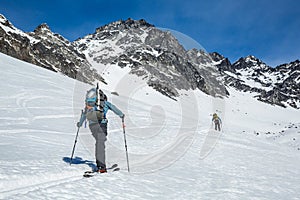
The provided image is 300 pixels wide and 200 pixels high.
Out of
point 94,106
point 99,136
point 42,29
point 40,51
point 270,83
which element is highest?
point 270,83

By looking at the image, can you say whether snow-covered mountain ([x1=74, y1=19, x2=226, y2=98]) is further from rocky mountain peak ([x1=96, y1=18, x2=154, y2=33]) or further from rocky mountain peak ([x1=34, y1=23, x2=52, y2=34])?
rocky mountain peak ([x1=34, y1=23, x2=52, y2=34])

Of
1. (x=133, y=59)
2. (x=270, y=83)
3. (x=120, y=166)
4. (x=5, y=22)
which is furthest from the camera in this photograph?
(x=270, y=83)

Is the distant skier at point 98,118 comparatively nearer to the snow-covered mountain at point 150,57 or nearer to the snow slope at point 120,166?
the snow slope at point 120,166

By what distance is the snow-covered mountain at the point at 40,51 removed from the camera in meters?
48.8

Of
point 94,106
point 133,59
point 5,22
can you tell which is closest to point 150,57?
point 133,59

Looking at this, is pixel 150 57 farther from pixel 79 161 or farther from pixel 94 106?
pixel 94 106

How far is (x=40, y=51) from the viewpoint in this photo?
57.9 metres

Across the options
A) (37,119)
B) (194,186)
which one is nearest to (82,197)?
(194,186)

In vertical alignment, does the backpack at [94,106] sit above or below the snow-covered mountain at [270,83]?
below

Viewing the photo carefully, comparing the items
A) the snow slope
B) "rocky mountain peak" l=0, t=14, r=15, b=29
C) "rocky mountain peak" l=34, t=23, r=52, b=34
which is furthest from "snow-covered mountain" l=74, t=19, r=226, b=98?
the snow slope

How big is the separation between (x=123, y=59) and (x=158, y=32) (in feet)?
178

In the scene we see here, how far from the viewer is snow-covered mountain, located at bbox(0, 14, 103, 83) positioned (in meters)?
48.8

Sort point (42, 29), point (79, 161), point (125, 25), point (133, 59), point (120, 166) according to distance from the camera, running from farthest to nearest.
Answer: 1. point (125, 25)
2. point (133, 59)
3. point (42, 29)
4. point (120, 166)
5. point (79, 161)

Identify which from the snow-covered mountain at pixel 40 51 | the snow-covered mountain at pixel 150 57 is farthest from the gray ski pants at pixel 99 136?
the snow-covered mountain at pixel 150 57
